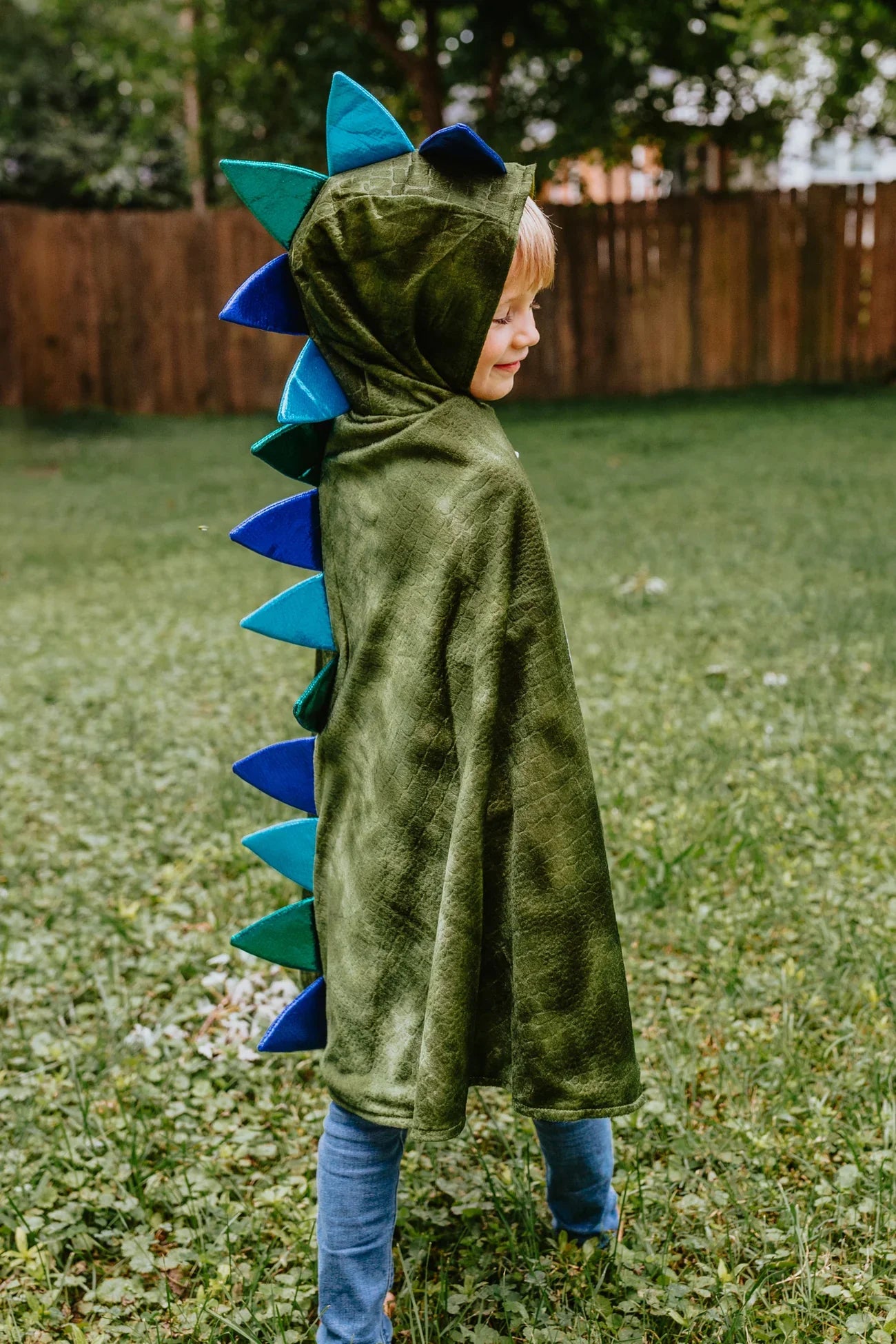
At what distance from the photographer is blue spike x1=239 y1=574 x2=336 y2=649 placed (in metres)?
1.80

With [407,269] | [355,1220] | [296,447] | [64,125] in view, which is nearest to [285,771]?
[296,447]

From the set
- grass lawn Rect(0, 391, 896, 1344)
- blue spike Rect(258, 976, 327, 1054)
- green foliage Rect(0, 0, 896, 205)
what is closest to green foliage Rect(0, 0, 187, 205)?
green foliage Rect(0, 0, 896, 205)

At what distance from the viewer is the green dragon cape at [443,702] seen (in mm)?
1570

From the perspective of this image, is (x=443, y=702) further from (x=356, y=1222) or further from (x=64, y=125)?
(x=64, y=125)

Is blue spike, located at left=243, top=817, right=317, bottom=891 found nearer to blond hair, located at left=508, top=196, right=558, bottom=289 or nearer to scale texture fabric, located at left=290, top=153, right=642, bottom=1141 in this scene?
scale texture fabric, located at left=290, top=153, right=642, bottom=1141

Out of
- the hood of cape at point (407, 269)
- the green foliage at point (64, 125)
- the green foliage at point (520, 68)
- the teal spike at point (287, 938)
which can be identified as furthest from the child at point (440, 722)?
the green foliage at point (64, 125)

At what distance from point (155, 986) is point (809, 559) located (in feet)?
14.8

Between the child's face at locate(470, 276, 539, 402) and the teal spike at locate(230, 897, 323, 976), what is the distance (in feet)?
2.56

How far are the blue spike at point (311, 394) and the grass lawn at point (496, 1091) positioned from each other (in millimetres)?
1307

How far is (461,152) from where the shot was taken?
1.55 m

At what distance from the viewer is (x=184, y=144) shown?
24.9 metres

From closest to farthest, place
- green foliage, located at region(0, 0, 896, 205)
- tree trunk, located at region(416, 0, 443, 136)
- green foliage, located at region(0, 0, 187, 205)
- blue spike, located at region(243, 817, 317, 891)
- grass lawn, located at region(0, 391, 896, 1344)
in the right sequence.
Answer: blue spike, located at region(243, 817, 317, 891) < grass lawn, located at region(0, 391, 896, 1344) < tree trunk, located at region(416, 0, 443, 136) < green foliage, located at region(0, 0, 896, 205) < green foliage, located at region(0, 0, 187, 205)

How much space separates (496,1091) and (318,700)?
1112 millimetres

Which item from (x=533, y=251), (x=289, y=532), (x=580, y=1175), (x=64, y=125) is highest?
(x=64, y=125)
